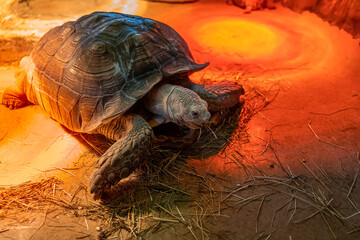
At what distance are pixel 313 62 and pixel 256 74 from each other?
3.42ft

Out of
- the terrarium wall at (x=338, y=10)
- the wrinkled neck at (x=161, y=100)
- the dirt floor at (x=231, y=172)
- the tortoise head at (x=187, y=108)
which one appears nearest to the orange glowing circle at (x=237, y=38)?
the dirt floor at (x=231, y=172)

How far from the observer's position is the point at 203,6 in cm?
646

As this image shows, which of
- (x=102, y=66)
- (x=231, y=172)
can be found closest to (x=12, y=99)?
(x=102, y=66)

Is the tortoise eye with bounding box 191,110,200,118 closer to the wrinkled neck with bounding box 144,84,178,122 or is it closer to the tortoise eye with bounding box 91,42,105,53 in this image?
the wrinkled neck with bounding box 144,84,178,122

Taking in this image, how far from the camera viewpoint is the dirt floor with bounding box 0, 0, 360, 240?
2.22m

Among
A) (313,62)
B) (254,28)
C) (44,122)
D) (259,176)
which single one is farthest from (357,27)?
(44,122)

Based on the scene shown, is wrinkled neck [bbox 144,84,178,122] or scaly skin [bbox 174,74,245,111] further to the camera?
scaly skin [bbox 174,74,245,111]

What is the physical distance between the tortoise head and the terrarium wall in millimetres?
4092

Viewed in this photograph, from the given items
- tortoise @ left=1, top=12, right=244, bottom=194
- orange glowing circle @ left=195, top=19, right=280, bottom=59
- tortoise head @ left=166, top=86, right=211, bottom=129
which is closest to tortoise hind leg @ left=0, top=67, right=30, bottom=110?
tortoise @ left=1, top=12, right=244, bottom=194

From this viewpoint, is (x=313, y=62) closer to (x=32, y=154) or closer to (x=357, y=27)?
(x=357, y=27)

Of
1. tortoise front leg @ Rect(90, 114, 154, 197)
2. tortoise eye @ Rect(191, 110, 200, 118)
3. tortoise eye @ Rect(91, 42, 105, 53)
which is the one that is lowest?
tortoise front leg @ Rect(90, 114, 154, 197)

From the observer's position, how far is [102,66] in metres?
2.71

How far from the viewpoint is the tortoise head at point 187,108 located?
2.40 m

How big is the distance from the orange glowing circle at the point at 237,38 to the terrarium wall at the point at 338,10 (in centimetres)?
118
